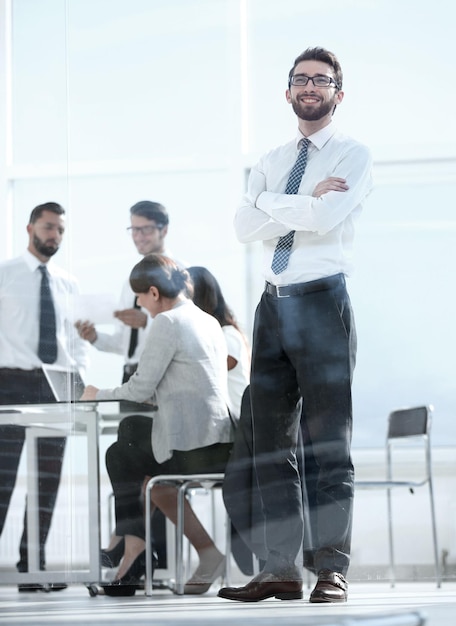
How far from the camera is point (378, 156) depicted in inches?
146

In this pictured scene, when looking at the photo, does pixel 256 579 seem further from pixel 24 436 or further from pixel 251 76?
pixel 251 76

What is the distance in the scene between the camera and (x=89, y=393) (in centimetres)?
378

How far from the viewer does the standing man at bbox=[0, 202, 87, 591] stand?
3.81m

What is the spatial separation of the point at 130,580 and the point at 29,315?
81cm

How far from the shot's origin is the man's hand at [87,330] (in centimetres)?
378

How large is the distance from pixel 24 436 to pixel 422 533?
1163 millimetres

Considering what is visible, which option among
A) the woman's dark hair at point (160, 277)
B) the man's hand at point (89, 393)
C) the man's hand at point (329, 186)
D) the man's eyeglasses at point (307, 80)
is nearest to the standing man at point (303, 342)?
the man's hand at point (329, 186)

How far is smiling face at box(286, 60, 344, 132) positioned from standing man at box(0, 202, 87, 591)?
73cm

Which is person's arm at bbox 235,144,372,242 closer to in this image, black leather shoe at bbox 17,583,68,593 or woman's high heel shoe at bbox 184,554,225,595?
woman's high heel shoe at bbox 184,554,225,595

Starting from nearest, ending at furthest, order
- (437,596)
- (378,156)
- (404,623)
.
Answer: (404,623) < (437,596) < (378,156)

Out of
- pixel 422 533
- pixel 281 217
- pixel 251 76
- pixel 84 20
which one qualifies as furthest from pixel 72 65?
pixel 422 533

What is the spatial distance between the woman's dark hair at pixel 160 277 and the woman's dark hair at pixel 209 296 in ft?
0.11

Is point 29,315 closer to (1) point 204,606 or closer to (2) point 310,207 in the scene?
(2) point 310,207

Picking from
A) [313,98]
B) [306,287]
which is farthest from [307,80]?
[306,287]
